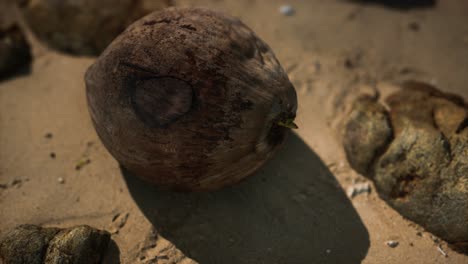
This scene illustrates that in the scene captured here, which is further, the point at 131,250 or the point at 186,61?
the point at 131,250

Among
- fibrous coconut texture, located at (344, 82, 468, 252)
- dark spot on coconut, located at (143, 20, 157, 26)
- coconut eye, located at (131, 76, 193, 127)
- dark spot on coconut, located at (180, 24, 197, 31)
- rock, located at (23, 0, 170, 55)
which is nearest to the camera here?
coconut eye, located at (131, 76, 193, 127)

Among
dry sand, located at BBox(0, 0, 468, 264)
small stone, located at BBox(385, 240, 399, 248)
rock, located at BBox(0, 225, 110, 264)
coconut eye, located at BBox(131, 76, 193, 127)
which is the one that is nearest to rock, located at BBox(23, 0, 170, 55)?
dry sand, located at BBox(0, 0, 468, 264)

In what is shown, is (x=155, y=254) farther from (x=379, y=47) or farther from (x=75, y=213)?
(x=379, y=47)

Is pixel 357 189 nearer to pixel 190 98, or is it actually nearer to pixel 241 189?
pixel 241 189

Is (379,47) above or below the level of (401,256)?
above

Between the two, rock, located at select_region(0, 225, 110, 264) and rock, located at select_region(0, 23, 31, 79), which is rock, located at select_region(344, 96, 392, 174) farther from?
rock, located at select_region(0, 23, 31, 79)

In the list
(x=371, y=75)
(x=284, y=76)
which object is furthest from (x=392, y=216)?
(x=371, y=75)

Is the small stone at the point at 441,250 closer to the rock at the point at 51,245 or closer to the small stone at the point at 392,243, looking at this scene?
the small stone at the point at 392,243
